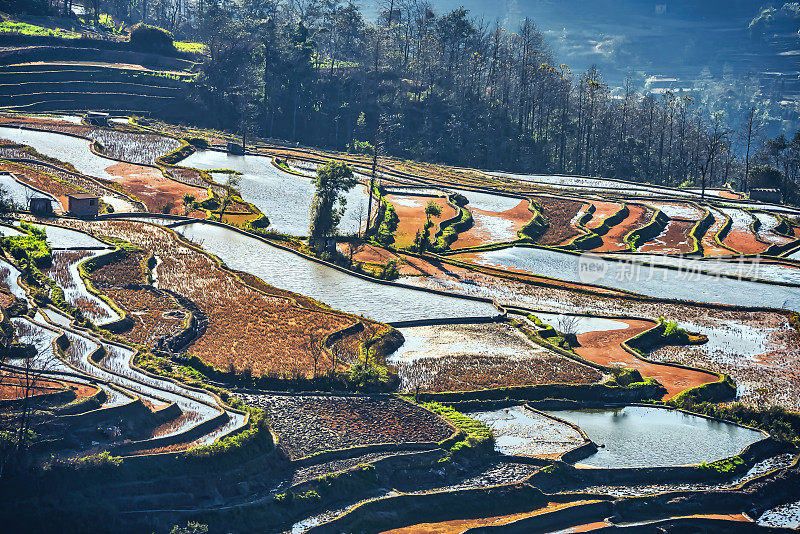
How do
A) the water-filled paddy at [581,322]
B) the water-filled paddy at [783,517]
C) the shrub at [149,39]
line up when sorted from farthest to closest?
the shrub at [149,39], the water-filled paddy at [581,322], the water-filled paddy at [783,517]

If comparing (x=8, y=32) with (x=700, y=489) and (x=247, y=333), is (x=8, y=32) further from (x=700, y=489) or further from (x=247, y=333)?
(x=700, y=489)

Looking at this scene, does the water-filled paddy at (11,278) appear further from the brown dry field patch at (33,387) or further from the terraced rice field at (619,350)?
the terraced rice field at (619,350)

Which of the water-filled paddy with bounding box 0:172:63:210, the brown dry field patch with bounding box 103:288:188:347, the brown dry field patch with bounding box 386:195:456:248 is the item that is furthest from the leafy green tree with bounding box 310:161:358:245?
the water-filled paddy with bounding box 0:172:63:210

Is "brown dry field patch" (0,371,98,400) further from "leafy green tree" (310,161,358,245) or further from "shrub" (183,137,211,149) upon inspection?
"shrub" (183,137,211,149)

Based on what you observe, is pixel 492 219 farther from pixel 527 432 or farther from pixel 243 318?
pixel 527 432

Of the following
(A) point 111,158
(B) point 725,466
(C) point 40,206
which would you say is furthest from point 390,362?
(A) point 111,158

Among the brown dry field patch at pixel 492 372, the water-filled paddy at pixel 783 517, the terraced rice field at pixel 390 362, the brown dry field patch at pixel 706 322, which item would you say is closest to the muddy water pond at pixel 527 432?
the terraced rice field at pixel 390 362
